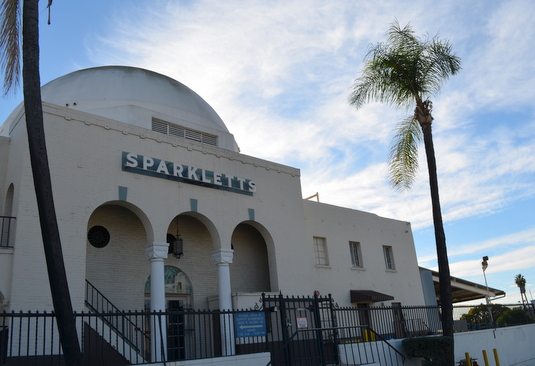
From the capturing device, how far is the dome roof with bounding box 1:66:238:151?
60.8 ft

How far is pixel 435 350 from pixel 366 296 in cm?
784

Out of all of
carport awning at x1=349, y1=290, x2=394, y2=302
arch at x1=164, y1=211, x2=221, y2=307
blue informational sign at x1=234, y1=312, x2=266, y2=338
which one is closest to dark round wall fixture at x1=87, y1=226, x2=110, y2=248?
arch at x1=164, y1=211, x2=221, y2=307

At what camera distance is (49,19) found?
32.0 feet

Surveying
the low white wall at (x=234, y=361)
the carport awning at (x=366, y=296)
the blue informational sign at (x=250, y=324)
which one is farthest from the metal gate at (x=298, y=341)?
the carport awning at (x=366, y=296)

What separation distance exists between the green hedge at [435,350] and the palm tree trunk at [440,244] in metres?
0.48

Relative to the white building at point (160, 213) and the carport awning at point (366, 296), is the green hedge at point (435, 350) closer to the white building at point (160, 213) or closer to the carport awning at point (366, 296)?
the white building at point (160, 213)

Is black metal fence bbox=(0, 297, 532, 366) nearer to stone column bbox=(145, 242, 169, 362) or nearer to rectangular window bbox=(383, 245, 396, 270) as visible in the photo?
stone column bbox=(145, 242, 169, 362)

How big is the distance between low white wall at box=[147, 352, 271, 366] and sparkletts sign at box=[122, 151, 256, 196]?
671 centimetres

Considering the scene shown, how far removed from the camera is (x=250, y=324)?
1276 centimetres

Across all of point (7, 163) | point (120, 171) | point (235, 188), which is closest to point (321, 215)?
point (235, 188)

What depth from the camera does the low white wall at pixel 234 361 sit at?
10.8m

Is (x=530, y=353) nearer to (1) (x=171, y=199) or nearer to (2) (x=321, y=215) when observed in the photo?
(2) (x=321, y=215)

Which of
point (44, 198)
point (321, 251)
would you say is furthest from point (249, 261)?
point (44, 198)

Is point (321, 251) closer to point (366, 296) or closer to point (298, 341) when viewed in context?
point (366, 296)
